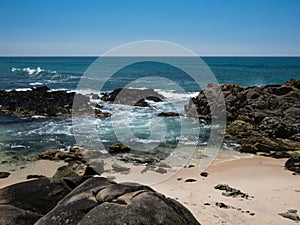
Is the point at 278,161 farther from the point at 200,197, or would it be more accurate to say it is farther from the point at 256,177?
the point at 200,197

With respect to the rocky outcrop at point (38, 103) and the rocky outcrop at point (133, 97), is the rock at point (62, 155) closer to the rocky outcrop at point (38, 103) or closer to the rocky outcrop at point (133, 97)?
the rocky outcrop at point (38, 103)

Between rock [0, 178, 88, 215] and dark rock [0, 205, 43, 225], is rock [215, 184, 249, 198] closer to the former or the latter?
rock [0, 178, 88, 215]

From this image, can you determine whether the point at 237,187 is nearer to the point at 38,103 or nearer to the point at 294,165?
the point at 294,165

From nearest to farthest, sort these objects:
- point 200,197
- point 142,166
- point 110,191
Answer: point 110,191 → point 200,197 → point 142,166

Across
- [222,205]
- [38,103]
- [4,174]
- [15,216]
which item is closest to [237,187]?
[222,205]

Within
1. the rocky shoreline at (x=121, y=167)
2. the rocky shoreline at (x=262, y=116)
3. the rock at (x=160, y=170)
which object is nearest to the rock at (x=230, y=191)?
the rocky shoreline at (x=121, y=167)

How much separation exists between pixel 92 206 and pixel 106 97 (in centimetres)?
3163

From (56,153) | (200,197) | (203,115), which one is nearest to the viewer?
(200,197)

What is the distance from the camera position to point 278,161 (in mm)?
14867

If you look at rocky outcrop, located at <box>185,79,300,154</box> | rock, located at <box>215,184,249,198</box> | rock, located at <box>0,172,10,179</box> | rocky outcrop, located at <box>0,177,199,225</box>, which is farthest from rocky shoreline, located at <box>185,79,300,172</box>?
rock, located at <box>0,172,10,179</box>

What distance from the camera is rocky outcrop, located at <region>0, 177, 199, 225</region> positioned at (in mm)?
4142

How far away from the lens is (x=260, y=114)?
23016mm

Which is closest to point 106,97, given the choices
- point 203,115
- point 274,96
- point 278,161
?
point 203,115

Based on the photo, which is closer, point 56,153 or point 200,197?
point 200,197
